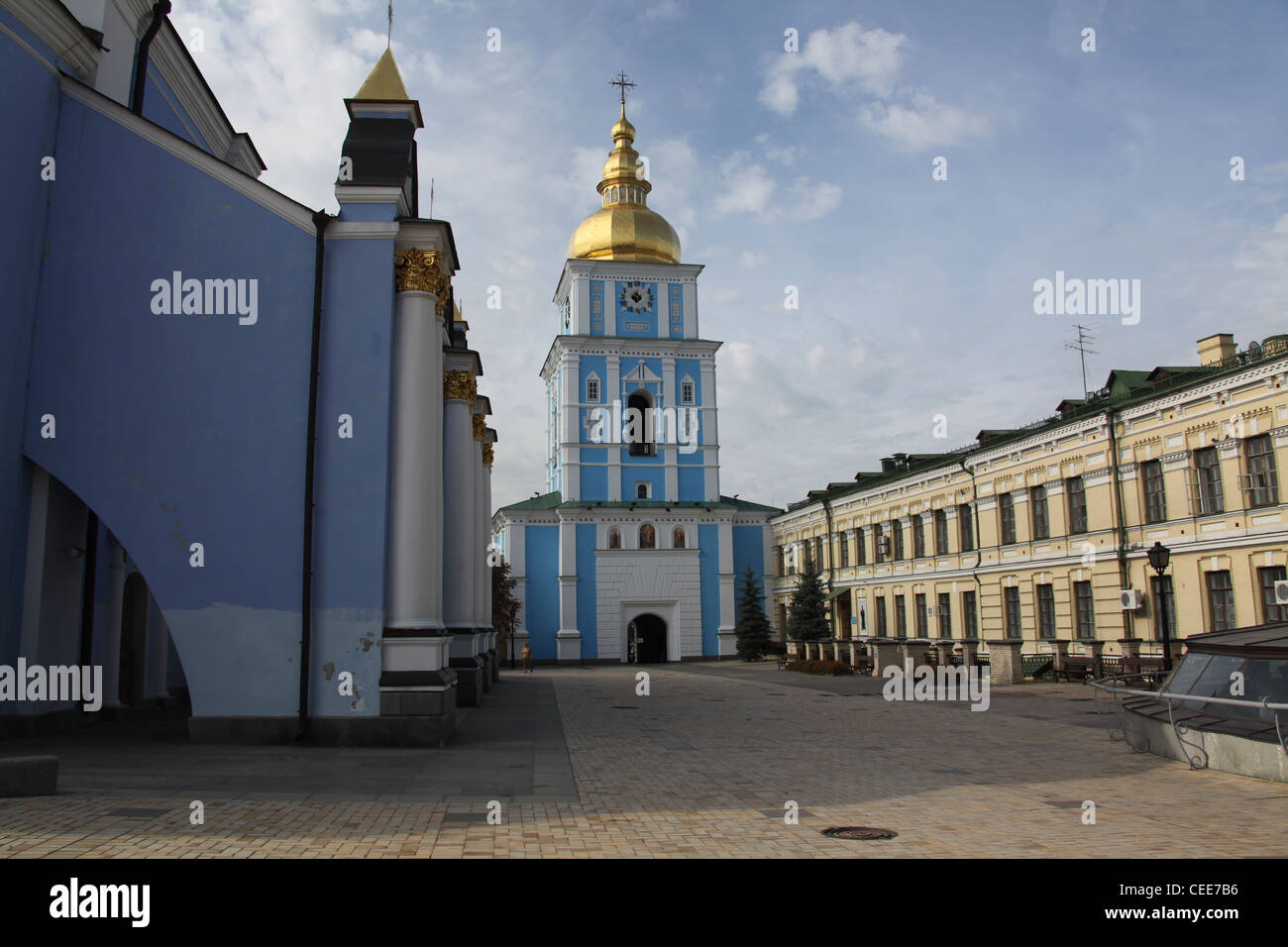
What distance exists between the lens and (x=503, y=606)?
40.6 metres

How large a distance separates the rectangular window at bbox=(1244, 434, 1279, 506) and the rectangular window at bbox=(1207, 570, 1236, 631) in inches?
81.7

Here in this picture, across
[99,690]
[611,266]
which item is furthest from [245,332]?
[611,266]

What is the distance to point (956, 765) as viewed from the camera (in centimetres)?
1191

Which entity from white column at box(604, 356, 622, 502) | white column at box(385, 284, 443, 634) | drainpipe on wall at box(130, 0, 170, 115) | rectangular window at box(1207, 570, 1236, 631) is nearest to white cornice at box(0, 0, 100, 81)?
drainpipe on wall at box(130, 0, 170, 115)

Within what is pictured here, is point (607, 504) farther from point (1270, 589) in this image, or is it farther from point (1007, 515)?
point (1270, 589)

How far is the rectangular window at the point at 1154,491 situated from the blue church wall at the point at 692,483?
24.8 meters

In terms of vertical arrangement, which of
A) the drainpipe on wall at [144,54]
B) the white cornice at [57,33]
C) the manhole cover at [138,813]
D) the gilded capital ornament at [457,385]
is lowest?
the manhole cover at [138,813]

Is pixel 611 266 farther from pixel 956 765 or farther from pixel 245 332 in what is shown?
pixel 956 765

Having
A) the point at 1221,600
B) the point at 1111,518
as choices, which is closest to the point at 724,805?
the point at 1221,600

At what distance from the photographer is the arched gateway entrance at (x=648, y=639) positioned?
47375 mm

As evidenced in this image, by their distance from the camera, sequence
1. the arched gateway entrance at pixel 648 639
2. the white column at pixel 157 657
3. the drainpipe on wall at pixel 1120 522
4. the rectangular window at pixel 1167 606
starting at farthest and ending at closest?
the arched gateway entrance at pixel 648 639 < the drainpipe on wall at pixel 1120 522 < the rectangular window at pixel 1167 606 < the white column at pixel 157 657

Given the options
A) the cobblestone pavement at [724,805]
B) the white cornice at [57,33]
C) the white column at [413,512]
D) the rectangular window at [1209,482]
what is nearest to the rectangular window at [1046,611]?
the rectangular window at [1209,482]

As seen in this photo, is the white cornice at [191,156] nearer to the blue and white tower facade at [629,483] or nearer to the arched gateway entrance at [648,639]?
the blue and white tower facade at [629,483]

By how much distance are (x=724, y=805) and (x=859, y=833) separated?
1.59 meters
